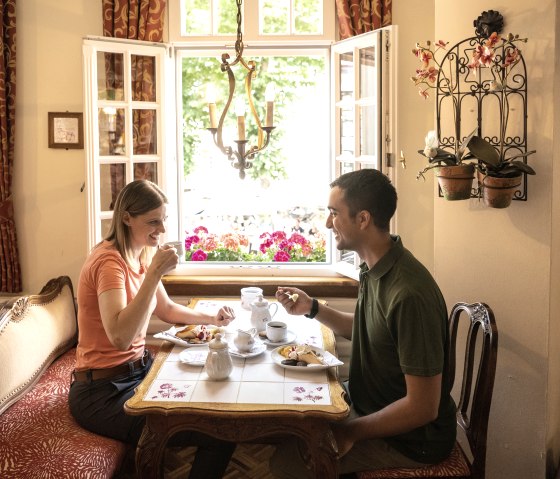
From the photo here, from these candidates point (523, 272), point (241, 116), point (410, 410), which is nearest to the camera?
point (410, 410)

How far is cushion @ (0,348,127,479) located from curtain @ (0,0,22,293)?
140 cm

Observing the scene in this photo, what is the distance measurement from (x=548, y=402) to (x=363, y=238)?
926 millimetres

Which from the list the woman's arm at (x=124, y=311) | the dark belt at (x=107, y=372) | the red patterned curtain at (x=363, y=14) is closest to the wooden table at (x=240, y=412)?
the woman's arm at (x=124, y=311)

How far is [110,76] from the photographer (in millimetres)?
3707

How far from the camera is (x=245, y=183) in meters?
7.79

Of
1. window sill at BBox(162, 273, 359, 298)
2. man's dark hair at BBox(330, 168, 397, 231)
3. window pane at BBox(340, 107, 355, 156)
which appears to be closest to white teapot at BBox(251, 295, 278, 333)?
man's dark hair at BBox(330, 168, 397, 231)

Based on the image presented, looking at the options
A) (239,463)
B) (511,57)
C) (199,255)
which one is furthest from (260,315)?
(199,255)

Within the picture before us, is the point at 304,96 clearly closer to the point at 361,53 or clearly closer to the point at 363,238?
the point at 361,53

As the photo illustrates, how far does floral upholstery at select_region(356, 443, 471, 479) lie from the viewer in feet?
6.56

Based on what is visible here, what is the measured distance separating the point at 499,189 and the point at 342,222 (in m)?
0.60

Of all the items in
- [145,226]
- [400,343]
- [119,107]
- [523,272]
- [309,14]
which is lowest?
[400,343]

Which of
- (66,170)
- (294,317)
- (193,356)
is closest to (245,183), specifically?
(66,170)

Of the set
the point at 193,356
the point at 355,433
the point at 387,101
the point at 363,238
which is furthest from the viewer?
the point at 387,101

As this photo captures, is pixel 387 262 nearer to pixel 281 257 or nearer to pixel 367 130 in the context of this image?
pixel 367 130
